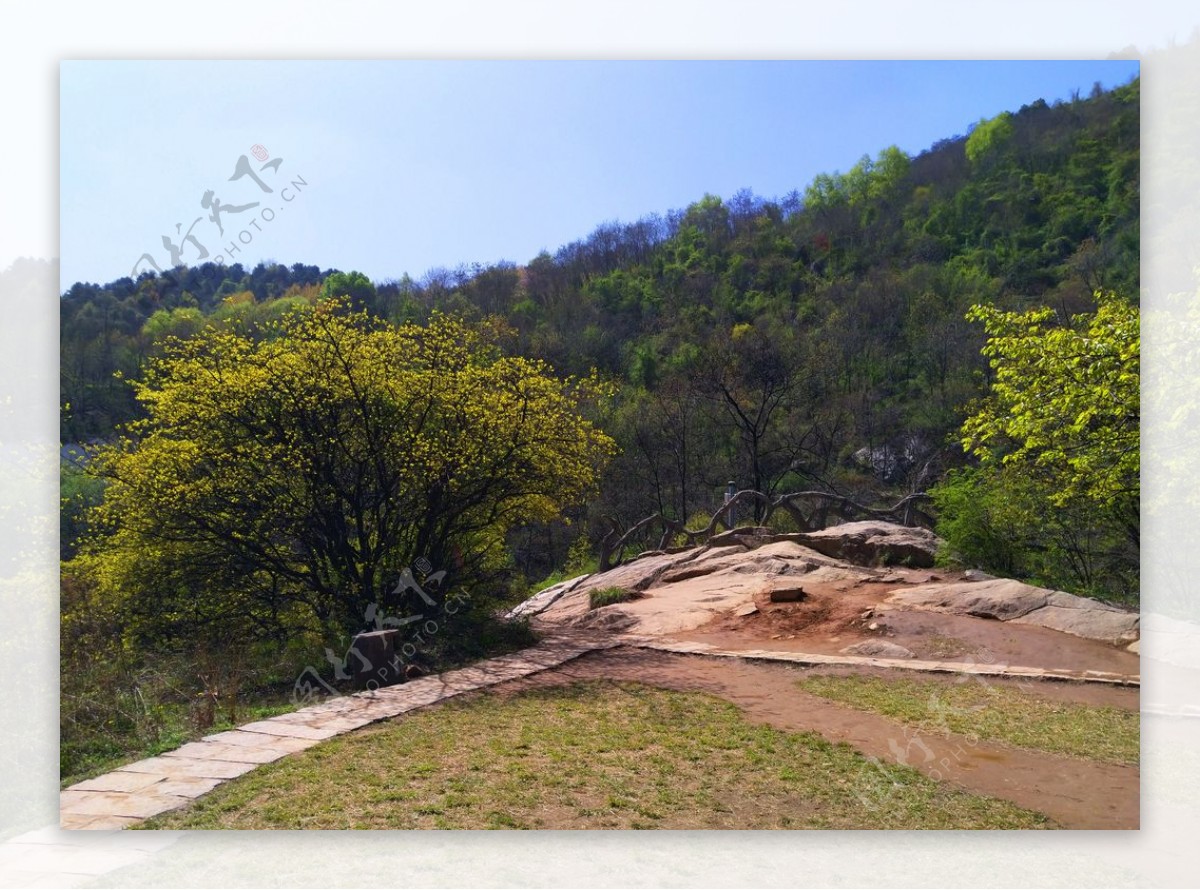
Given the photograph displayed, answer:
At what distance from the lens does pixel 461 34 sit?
15.0 ft

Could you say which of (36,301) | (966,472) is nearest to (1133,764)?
(966,472)

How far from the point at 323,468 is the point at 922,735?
14.0ft

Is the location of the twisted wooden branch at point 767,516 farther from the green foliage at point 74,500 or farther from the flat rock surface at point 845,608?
the green foliage at point 74,500

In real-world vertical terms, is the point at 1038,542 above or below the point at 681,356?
below

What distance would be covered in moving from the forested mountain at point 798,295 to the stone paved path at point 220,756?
2.02 m

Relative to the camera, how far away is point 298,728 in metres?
4.61

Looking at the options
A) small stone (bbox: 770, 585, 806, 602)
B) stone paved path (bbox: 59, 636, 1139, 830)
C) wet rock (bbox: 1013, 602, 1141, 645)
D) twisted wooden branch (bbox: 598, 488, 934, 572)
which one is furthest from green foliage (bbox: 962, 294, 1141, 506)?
twisted wooden branch (bbox: 598, 488, 934, 572)

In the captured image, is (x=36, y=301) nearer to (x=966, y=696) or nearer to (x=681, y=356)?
(x=681, y=356)

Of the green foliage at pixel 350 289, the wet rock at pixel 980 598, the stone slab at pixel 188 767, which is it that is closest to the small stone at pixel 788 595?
the wet rock at pixel 980 598

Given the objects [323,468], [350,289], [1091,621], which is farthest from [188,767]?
[1091,621]

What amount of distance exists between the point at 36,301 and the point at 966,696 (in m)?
5.35

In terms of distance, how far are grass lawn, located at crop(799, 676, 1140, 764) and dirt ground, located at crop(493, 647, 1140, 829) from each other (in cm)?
9

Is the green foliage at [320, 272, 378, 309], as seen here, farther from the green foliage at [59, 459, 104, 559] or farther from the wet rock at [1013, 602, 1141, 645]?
the wet rock at [1013, 602, 1141, 645]

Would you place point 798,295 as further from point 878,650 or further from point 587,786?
point 587,786
